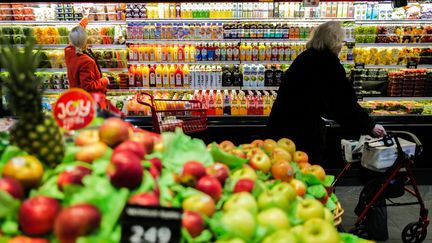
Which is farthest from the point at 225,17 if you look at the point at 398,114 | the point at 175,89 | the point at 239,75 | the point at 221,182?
the point at 221,182

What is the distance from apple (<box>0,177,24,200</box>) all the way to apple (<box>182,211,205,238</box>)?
0.55m

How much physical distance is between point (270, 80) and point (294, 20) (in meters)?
0.86

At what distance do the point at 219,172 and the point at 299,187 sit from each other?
Result: 43 centimetres

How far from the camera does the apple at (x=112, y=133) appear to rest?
164 cm

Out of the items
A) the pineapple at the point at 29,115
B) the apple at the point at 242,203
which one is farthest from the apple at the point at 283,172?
the pineapple at the point at 29,115

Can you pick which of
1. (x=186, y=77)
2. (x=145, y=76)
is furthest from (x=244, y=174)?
(x=145, y=76)

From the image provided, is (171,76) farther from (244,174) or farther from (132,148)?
(132,148)

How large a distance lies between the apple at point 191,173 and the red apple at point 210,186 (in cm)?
3

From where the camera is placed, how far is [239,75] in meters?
5.51

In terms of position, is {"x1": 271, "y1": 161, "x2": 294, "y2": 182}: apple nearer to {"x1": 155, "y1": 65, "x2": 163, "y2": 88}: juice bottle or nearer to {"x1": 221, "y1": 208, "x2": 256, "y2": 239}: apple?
{"x1": 221, "y1": 208, "x2": 256, "y2": 239}: apple

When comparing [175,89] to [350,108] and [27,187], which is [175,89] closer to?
[350,108]

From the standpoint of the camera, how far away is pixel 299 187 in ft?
6.23

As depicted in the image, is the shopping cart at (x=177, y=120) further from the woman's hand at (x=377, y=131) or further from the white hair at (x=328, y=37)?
the woman's hand at (x=377, y=131)

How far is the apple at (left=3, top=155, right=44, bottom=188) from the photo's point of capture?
4.60 feet
